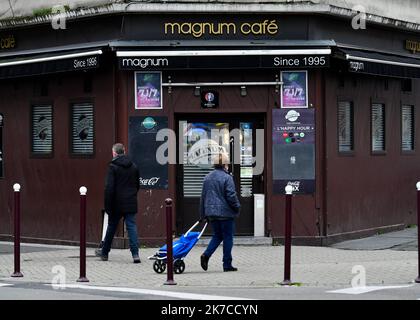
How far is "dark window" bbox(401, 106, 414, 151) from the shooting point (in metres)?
21.6

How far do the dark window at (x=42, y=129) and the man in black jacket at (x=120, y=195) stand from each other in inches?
146

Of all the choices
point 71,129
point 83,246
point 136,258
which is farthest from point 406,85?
point 83,246

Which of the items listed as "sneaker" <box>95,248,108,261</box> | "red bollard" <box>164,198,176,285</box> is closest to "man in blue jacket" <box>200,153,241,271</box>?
"red bollard" <box>164,198,176,285</box>

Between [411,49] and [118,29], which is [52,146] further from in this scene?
[411,49]

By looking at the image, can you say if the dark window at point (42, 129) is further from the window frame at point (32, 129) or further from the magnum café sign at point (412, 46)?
the magnum café sign at point (412, 46)

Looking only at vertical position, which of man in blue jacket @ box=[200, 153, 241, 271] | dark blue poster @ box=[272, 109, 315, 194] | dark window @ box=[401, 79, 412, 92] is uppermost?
dark window @ box=[401, 79, 412, 92]

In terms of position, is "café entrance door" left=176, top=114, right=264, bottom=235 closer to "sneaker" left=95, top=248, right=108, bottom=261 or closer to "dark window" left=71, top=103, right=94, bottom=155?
"dark window" left=71, top=103, right=94, bottom=155

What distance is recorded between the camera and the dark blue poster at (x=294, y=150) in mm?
18266

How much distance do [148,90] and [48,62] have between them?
200cm

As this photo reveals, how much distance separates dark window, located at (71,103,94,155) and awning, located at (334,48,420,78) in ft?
15.6

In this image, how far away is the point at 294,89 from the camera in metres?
18.3

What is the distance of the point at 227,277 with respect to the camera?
46.0 feet

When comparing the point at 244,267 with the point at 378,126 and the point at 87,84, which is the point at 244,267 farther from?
the point at 378,126
